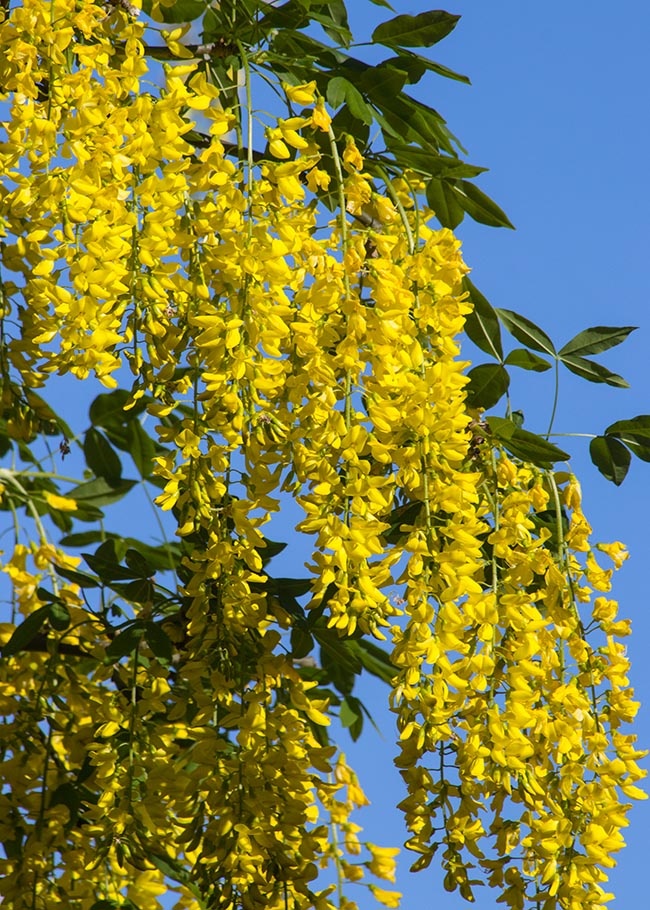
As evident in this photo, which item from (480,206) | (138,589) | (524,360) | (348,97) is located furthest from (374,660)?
(348,97)

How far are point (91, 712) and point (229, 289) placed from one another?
79 cm

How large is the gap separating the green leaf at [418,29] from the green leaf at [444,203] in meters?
0.17

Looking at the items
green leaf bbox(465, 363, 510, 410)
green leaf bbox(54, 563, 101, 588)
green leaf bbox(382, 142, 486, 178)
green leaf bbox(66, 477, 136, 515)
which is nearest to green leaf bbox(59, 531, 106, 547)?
green leaf bbox(66, 477, 136, 515)

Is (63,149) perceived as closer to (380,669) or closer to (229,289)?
(229,289)

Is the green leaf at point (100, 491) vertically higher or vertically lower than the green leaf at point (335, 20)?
lower

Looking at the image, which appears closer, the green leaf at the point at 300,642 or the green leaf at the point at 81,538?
the green leaf at the point at 300,642

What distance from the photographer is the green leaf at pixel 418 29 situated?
4.66 ft

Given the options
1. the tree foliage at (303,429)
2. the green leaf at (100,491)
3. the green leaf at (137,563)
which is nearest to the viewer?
the tree foliage at (303,429)

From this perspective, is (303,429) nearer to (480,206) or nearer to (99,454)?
(480,206)

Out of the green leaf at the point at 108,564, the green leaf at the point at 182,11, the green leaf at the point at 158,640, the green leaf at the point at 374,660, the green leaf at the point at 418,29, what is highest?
the green leaf at the point at 418,29

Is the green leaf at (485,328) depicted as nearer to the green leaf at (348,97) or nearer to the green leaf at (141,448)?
the green leaf at (348,97)

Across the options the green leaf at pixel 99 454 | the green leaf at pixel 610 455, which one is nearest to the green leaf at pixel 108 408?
the green leaf at pixel 99 454

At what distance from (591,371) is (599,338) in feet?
0.16

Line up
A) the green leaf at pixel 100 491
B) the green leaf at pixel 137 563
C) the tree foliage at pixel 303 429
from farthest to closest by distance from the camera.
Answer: the green leaf at pixel 100 491 < the green leaf at pixel 137 563 < the tree foliage at pixel 303 429
